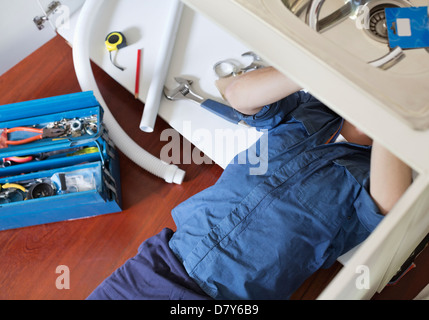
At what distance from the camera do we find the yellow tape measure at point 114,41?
1070mm

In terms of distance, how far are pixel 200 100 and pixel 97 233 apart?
1.47 ft

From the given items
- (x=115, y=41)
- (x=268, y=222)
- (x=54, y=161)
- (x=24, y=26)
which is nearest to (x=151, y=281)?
(x=268, y=222)

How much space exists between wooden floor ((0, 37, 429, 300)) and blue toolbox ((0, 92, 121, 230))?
0.17 feet

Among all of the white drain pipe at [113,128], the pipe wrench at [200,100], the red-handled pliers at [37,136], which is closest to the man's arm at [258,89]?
the pipe wrench at [200,100]

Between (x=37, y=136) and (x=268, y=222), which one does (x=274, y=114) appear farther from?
(x=37, y=136)

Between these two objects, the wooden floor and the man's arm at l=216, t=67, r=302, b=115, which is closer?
the man's arm at l=216, t=67, r=302, b=115

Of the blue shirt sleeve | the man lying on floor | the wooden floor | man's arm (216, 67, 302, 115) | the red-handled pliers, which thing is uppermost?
man's arm (216, 67, 302, 115)

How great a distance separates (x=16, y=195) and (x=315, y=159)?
74cm

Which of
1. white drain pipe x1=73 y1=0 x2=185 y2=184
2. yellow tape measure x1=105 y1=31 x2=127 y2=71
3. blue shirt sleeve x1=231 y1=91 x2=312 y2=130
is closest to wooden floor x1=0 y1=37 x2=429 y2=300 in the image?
white drain pipe x1=73 y1=0 x2=185 y2=184

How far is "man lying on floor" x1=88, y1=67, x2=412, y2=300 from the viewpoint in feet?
2.43

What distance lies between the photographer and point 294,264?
75 cm

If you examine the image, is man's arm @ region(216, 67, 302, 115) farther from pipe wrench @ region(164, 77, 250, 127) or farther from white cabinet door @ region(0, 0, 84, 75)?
white cabinet door @ region(0, 0, 84, 75)

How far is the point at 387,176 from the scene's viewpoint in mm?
628

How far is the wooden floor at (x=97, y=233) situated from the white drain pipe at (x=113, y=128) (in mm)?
38
